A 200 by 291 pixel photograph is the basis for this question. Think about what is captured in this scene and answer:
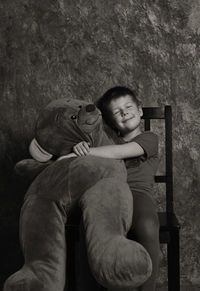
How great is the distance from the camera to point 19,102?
7.39 feet

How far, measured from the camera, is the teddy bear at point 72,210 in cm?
128

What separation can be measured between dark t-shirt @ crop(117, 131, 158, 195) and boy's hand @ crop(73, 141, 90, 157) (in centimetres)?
31

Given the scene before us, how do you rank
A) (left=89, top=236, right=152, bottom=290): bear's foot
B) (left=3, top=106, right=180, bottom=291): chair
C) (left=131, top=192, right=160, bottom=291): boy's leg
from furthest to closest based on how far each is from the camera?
(left=131, top=192, right=160, bottom=291): boy's leg
(left=3, top=106, right=180, bottom=291): chair
(left=89, top=236, right=152, bottom=290): bear's foot

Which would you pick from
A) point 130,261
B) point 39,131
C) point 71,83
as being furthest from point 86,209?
point 71,83

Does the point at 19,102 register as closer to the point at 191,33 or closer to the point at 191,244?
the point at 191,33

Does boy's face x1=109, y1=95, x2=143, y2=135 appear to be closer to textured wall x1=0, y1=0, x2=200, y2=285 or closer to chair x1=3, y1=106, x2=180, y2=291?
chair x1=3, y1=106, x2=180, y2=291

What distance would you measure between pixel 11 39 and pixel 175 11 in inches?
29.2

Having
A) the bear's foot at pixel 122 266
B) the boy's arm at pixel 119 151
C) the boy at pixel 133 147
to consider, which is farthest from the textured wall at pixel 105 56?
the bear's foot at pixel 122 266

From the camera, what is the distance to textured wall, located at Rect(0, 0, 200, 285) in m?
2.21

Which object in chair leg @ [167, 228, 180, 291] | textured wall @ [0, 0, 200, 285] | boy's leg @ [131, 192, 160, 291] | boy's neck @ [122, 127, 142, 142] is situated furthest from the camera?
textured wall @ [0, 0, 200, 285]

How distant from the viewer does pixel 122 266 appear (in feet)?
4.12

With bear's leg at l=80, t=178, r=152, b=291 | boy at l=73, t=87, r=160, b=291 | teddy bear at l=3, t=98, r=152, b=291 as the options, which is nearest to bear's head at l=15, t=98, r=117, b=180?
teddy bear at l=3, t=98, r=152, b=291

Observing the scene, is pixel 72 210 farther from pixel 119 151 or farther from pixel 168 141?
pixel 168 141

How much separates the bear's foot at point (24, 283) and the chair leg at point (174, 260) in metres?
0.54
